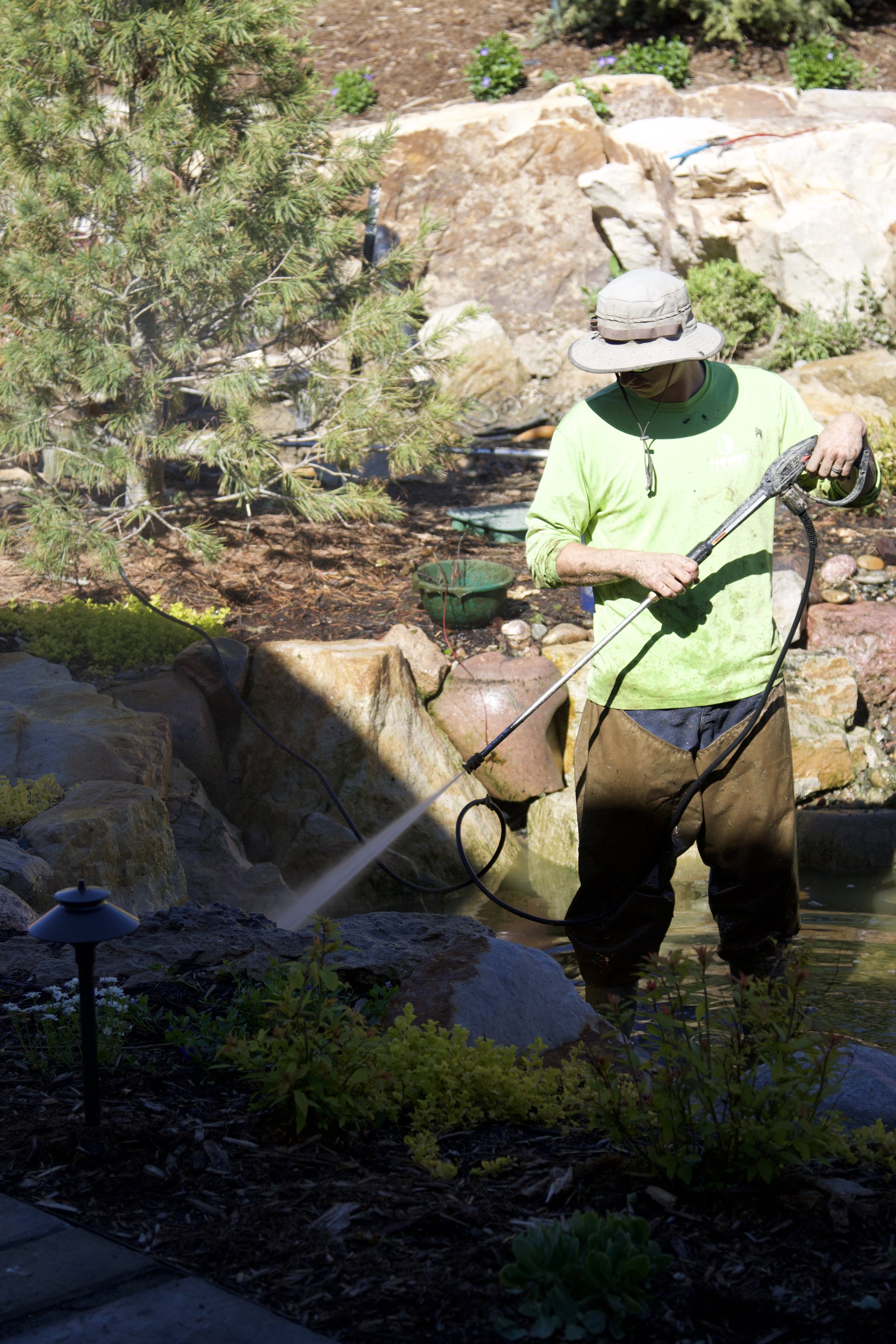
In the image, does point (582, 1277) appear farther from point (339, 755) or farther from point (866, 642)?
point (866, 642)

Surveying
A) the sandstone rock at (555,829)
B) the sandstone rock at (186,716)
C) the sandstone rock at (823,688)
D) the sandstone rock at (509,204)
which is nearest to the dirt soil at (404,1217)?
the sandstone rock at (186,716)

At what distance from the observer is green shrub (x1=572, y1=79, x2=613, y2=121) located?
12430 millimetres

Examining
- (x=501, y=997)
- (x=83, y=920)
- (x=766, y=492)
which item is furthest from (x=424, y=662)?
(x=83, y=920)

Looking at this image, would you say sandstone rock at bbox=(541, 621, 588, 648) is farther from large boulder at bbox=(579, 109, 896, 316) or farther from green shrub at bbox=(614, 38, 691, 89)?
green shrub at bbox=(614, 38, 691, 89)

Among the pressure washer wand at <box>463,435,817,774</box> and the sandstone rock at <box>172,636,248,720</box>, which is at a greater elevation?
the pressure washer wand at <box>463,435,817,774</box>

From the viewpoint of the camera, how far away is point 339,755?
19.8ft

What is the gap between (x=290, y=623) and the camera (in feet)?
22.8

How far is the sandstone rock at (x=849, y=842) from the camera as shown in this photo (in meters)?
5.73

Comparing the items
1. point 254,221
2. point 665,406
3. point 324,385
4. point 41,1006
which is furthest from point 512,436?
point 41,1006

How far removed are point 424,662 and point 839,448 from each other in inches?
149

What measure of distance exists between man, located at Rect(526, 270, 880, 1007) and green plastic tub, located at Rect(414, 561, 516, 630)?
3.40 meters

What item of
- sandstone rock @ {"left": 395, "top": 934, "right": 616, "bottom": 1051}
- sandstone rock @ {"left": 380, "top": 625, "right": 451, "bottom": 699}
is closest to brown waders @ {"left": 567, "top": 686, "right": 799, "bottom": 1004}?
sandstone rock @ {"left": 395, "top": 934, "right": 616, "bottom": 1051}

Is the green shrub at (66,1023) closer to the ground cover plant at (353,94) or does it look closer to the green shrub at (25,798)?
the green shrub at (25,798)

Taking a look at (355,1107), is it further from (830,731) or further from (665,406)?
(830,731)
